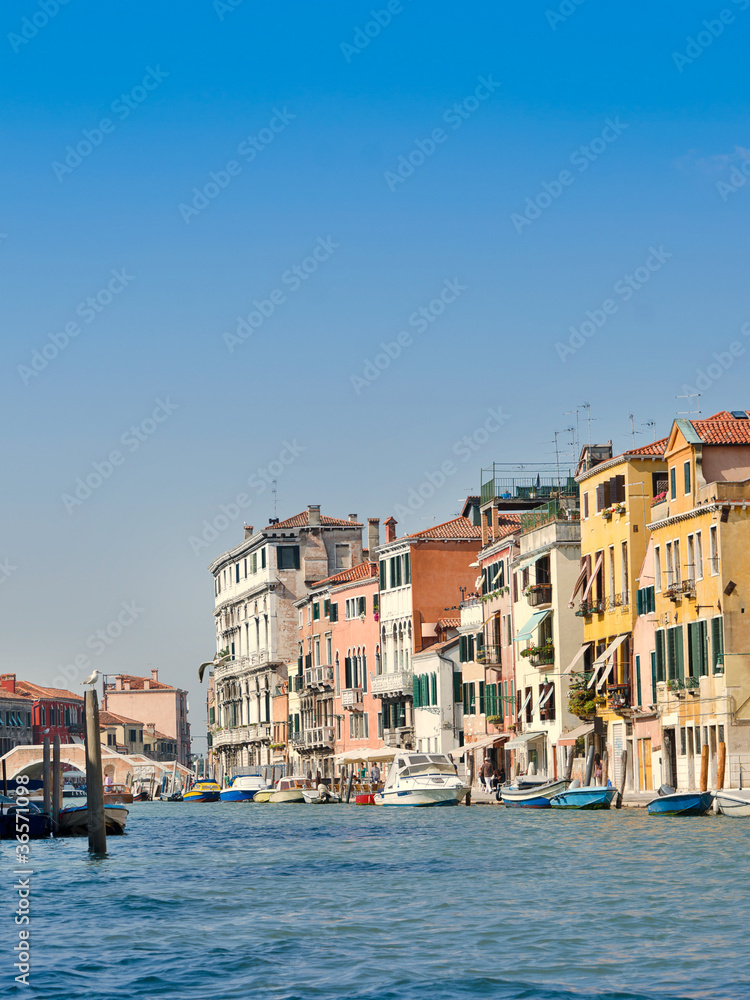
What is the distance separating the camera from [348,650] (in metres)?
82.2

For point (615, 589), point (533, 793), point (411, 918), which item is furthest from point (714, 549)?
point (411, 918)

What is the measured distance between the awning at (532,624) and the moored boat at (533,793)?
8958 mm

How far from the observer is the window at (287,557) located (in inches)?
3740

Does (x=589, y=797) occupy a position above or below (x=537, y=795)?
above

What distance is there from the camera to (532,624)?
5612 cm

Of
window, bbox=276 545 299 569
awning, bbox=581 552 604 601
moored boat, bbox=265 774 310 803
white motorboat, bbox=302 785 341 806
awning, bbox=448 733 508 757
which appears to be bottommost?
moored boat, bbox=265 774 310 803

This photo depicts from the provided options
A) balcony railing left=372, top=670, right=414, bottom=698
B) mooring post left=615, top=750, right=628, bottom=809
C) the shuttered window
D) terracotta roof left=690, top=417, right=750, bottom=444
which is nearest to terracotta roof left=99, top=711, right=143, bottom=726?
balcony railing left=372, top=670, right=414, bottom=698

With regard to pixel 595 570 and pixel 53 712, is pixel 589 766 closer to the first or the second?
pixel 595 570

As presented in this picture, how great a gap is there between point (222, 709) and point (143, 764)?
635 cm

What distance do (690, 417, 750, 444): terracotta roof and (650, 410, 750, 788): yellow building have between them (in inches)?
1.0

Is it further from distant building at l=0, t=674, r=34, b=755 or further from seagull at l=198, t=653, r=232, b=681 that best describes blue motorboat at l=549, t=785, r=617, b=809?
distant building at l=0, t=674, r=34, b=755

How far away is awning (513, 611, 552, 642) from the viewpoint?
5556 cm

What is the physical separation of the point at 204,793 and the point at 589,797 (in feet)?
170

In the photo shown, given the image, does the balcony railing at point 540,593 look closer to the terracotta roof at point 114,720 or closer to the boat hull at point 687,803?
the boat hull at point 687,803
